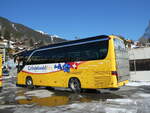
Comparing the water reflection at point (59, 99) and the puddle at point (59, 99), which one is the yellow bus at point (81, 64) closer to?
the puddle at point (59, 99)

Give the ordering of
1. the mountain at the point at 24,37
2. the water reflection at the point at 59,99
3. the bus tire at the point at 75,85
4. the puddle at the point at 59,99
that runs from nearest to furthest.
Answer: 1. the water reflection at the point at 59,99
2. the puddle at the point at 59,99
3. the bus tire at the point at 75,85
4. the mountain at the point at 24,37

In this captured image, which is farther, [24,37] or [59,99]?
[24,37]

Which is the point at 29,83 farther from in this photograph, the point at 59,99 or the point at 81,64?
the point at 59,99

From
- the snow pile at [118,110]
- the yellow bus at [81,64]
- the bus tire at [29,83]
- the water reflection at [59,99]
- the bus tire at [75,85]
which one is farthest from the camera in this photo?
the bus tire at [29,83]

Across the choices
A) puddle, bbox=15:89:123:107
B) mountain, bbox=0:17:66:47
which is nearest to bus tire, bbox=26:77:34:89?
puddle, bbox=15:89:123:107

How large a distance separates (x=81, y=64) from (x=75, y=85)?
1588 millimetres

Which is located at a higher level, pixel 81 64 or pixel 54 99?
pixel 81 64

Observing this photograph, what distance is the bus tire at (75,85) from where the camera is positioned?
12852 mm

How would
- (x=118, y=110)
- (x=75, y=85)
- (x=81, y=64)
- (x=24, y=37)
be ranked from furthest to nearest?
(x=24, y=37) < (x=75, y=85) < (x=81, y=64) < (x=118, y=110)

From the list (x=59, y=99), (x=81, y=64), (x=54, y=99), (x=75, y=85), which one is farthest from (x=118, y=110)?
(x=75, y=85)

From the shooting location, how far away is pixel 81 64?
1243 centimetres

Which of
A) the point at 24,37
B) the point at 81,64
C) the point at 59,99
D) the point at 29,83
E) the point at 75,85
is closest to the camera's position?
the point at 59,99

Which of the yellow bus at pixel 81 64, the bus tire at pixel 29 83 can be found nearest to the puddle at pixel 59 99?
the yellow bus at pixel 81 64

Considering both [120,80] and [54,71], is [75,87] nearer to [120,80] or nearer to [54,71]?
[54,71]
